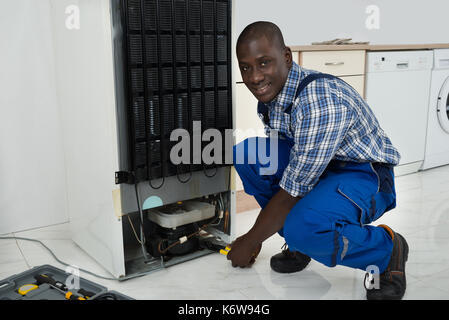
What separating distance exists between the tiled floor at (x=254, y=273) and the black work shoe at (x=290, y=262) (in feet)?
0.07

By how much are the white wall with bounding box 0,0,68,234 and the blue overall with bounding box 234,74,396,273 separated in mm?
1182

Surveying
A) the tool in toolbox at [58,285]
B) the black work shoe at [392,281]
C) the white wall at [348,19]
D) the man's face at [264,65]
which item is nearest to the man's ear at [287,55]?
the man's face at [264,65]

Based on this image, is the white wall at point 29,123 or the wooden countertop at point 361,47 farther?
the wooden countertop at point 361,47

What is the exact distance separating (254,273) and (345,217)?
1.45 feet

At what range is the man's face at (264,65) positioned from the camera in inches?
47.2

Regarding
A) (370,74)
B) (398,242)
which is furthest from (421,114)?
(398,242)

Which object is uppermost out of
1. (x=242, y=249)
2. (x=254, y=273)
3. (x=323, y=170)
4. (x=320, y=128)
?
(x=320, y=128)

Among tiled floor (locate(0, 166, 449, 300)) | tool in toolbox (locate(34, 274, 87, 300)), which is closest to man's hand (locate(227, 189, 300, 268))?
tiled floor (locate(0, 166, 449, 300))

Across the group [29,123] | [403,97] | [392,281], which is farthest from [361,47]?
[29,123]

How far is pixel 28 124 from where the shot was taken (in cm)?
197

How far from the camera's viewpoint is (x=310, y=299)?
1424mm

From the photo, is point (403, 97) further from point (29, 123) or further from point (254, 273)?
point (29, 123)

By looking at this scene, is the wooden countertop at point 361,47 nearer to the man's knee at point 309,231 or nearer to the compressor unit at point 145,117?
the compressor unit at point 145,117

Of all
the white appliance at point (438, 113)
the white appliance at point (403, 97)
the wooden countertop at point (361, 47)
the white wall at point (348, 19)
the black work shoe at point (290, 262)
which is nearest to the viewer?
the black work shoe at point (290, 262)
